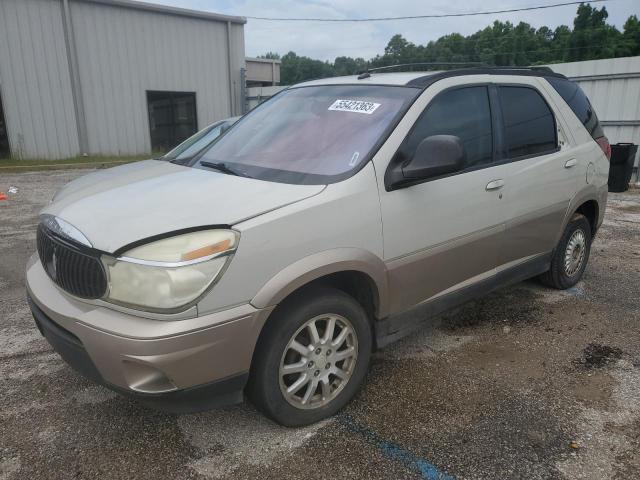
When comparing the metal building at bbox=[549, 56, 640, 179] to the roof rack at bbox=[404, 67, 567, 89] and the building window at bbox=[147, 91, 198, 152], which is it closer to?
the roof rack at bbox=[404, 67, 567, 89]

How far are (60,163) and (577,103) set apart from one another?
13.6 m

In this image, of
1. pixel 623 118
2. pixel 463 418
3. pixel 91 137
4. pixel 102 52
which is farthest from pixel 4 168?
pixel 623 118

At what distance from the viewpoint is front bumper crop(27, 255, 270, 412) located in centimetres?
210

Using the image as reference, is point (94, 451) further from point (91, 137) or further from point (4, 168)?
point (91, 137)

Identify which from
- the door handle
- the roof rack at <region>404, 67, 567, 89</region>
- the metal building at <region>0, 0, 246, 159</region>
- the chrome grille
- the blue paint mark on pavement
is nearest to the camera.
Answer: the chrome grille

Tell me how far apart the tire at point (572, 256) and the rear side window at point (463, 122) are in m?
1.50

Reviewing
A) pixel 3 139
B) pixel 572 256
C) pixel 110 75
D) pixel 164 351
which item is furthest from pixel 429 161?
pixel 3 139

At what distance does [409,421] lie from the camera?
277 centimetres

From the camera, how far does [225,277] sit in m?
2.19

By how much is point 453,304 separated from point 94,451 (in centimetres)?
228

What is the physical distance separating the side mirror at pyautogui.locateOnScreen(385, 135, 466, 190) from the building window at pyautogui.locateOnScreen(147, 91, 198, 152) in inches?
622

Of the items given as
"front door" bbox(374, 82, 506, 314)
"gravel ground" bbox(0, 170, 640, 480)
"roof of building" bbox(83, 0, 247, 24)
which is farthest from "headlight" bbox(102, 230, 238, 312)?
"roof of building" bbox(83, 0, 247, 24)

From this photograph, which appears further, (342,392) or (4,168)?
(4,168)

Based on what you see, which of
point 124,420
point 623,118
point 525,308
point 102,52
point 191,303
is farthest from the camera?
point 102,52
